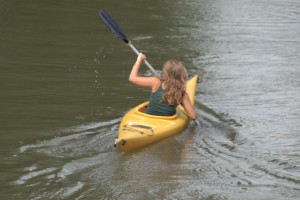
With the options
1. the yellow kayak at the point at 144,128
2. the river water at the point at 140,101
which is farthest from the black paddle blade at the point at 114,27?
the yellow kayak at the point at 144,128

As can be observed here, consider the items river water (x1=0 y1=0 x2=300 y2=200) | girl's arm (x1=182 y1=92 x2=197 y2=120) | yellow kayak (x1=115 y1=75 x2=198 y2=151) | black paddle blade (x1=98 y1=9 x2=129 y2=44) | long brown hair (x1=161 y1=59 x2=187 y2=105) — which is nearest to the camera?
river water (x1=0 y1=0 x2=300 y2=200)

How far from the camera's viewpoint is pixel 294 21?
48.8 feet

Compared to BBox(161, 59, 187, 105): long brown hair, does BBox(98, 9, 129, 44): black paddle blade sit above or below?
above

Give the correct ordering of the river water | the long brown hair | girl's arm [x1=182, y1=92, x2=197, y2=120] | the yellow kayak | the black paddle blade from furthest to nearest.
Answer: the black paddle blade, girl's arm [x1=182, y1=92, x2=197, y2=120], the long brown hair, the yellow kayak, the river water

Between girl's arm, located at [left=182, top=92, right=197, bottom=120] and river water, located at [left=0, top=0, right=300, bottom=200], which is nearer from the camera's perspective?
river water, located at [left=0, top=0, right=300, bottom=200]

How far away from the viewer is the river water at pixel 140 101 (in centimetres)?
616

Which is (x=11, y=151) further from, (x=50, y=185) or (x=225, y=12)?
(x=225, y=12)

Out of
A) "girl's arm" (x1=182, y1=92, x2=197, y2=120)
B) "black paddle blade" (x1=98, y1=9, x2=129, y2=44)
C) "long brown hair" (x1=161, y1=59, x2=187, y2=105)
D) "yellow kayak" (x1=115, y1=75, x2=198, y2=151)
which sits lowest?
"yellow kayak" (x1=115, y1=75, x2=198, y2=151)

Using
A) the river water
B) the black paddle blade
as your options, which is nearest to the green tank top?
the river water

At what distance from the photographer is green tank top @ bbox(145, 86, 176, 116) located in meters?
7.52

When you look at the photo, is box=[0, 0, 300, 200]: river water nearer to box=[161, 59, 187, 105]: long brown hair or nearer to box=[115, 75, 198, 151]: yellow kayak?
box=[115, 75, 198, 151]: yellow kayak

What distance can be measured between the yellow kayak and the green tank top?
0.29ft

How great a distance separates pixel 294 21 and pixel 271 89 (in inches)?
219

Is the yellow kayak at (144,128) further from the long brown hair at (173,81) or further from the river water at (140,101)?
the long brown hair at (173,81)
